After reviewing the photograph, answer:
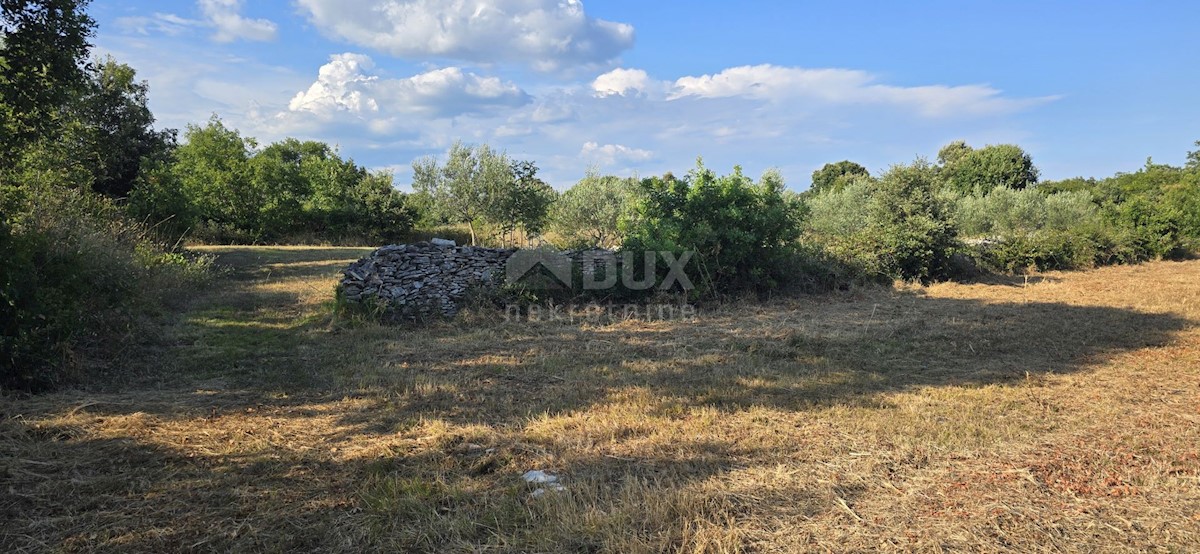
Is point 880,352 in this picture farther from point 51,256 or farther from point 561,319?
point 51,256

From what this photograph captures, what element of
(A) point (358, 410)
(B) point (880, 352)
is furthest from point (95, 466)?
(B) point (880, 352)

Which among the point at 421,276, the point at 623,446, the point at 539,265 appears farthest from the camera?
the point at 539,265

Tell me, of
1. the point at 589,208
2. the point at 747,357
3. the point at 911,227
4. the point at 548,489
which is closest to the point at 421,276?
the point at 747,357

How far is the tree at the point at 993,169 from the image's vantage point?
3706 cm

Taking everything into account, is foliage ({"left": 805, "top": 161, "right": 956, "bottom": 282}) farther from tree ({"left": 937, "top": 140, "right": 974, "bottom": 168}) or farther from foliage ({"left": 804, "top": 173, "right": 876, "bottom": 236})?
tree ({"left": 937, "top": 140, "right": 974, "bottom": 168})

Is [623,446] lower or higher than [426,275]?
lower

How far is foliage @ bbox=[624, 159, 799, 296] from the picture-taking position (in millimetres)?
11484

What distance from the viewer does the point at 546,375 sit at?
621cm

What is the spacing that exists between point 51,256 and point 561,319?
628cm

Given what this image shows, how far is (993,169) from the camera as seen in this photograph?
124 ft

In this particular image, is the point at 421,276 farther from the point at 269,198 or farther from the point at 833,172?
the point at 833,172

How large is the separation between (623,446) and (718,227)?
821 cm

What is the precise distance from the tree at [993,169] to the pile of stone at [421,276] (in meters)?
34.8
